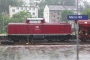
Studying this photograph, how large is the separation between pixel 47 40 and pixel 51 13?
7172 centimetres

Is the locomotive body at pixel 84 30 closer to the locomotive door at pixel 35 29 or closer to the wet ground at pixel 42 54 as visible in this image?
the locomotive door at pixel 35 29

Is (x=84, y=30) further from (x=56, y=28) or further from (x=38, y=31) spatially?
(x=38, y=31)

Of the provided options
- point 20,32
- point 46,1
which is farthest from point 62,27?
point 46,1

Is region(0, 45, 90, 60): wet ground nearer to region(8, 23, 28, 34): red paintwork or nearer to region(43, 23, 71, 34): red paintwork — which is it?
region(8, 23, 28, 34): red paintwork

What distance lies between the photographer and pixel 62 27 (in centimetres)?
3062

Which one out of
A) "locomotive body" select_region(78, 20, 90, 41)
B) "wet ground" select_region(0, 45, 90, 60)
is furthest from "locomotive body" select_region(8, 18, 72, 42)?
"wet ground" select_region(0, 45, 90, 60)

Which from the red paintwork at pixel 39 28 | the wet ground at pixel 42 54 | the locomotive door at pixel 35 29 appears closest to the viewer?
the wet ground at pixel 42 54

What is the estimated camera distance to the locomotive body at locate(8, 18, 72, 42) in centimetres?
2995

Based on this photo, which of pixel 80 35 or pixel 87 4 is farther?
pixel 87 4

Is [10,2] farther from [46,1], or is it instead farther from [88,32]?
[88,32]

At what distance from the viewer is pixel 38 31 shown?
30422 millimetres

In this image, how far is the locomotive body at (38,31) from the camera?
30.0 m

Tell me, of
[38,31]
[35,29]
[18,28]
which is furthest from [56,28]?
[18,28]

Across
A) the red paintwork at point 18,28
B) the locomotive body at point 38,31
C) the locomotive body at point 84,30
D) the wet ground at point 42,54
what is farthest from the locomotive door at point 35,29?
the wet ground at point 42,54
